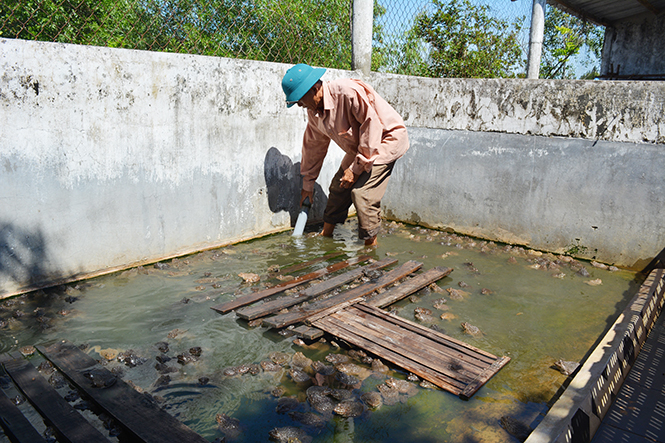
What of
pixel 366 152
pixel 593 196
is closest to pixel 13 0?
pixel 366 152

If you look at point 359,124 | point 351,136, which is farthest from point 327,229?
point 359,124

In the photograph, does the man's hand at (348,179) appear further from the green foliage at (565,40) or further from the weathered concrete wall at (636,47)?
the green foliage at (565,40)

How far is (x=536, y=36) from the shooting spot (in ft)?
17.1

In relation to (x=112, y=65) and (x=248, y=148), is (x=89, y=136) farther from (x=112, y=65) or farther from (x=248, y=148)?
(x=248, y=148)

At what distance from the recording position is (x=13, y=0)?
3461 millimetres

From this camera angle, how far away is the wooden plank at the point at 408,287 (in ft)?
10.3

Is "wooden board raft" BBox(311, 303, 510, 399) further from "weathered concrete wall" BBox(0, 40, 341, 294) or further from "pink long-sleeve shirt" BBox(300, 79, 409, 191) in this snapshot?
"weathered concrete wall" BBox(0, 40, 341, 294)

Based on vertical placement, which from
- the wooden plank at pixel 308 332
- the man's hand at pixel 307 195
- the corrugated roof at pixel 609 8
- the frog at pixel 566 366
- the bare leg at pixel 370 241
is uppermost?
the corrugated roof at pixel 609 8

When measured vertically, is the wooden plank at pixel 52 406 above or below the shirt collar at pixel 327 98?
below

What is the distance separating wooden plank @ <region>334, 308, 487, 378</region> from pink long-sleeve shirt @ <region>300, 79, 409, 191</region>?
162 cm

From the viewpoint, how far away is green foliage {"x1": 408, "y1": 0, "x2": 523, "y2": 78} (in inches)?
299

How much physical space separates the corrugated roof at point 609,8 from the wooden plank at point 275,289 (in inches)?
286

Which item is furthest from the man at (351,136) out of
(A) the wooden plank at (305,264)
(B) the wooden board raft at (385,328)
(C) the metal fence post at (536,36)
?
(C) the metal fence post at (536,36)

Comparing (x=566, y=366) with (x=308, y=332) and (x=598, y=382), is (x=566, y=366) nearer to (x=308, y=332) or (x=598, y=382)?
(x=598, y=382)
